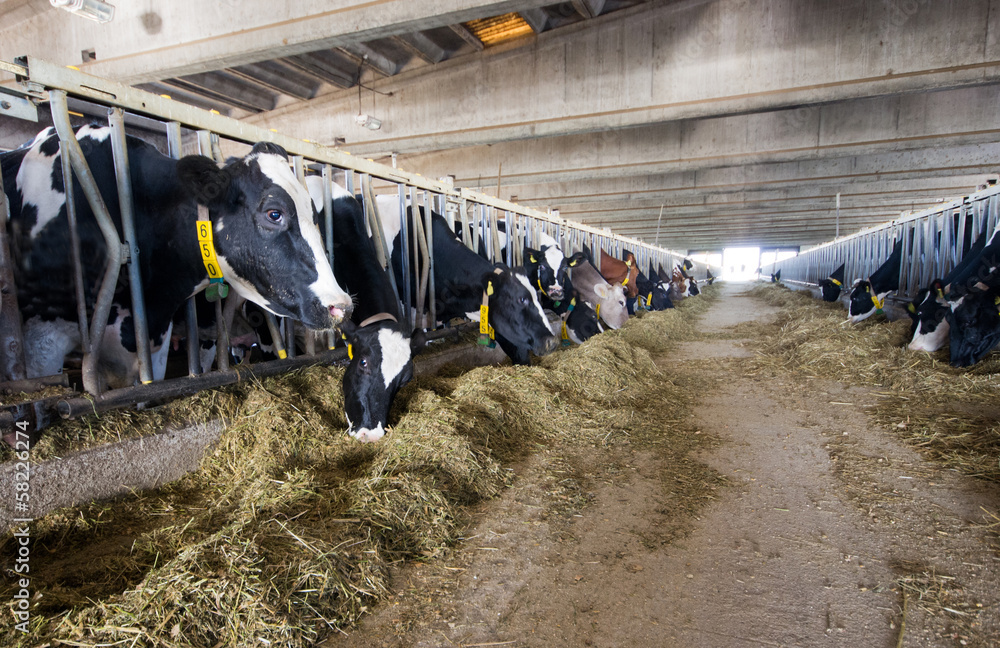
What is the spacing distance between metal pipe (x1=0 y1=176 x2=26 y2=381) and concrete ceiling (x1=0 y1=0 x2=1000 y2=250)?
3.85m

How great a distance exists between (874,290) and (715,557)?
11.6 meters

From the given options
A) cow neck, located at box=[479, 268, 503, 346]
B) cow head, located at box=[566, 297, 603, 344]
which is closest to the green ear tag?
cow neck, located at box=[479, 268, 503, 346]

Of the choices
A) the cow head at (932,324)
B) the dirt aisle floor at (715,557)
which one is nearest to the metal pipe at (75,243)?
the dirt aisle floor at (715,557)

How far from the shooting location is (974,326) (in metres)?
6.27

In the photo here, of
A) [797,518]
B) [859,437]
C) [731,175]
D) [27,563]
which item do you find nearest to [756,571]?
[797,518]

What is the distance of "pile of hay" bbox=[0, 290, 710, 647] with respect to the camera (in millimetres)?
1686

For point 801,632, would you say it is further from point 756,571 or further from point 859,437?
point 859,437

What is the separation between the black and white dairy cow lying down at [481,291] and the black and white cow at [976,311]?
5227 mm

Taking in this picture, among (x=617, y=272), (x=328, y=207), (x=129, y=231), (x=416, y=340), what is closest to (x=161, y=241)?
(x=129, y=231)

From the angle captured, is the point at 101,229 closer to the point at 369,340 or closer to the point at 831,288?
the point at 369,340

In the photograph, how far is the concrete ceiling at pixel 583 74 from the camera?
5680mm

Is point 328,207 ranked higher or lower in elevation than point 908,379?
higher

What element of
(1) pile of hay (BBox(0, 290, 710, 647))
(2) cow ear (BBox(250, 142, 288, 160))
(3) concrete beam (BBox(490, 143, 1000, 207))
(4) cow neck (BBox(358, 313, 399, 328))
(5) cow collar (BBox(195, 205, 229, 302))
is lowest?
(1) pile of hay (BBox(0, 290, 710, 647))

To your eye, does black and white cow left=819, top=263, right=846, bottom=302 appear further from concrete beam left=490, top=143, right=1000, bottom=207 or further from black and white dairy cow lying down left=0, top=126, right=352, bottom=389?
black and white dairy cow lying down left=0, top=126, right=352, bottom=389
